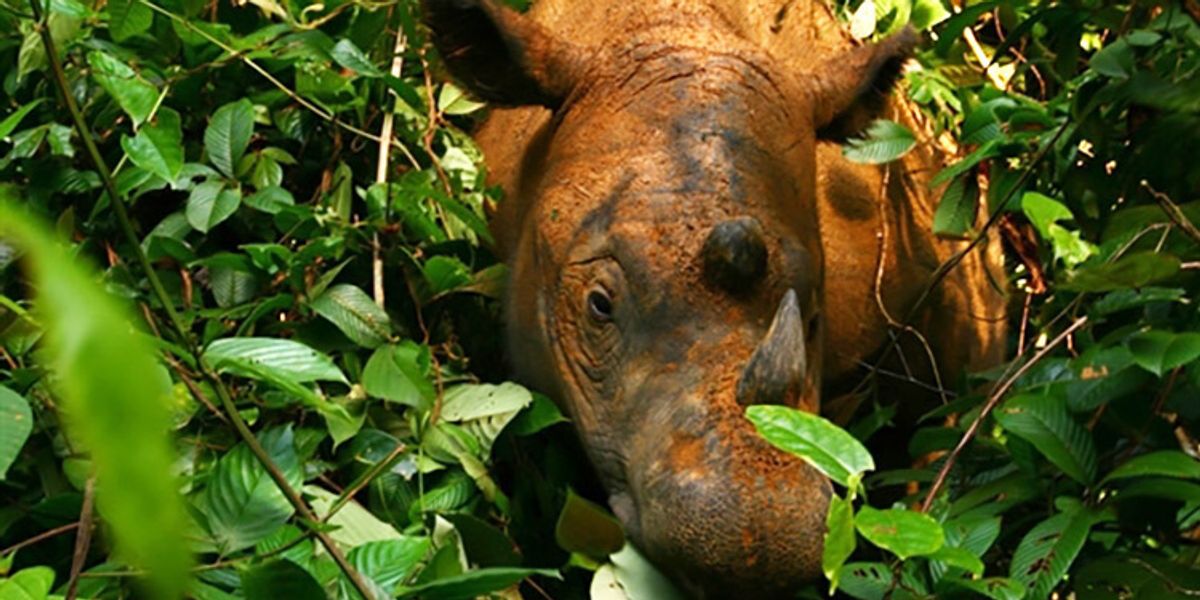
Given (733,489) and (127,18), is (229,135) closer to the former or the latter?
(127,18)

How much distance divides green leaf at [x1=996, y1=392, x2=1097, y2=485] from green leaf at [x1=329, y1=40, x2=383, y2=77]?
5.22 feet

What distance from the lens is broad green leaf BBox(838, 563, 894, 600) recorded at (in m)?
2.43

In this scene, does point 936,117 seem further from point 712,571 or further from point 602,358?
point 712,571

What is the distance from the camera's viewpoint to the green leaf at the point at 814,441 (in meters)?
1.93

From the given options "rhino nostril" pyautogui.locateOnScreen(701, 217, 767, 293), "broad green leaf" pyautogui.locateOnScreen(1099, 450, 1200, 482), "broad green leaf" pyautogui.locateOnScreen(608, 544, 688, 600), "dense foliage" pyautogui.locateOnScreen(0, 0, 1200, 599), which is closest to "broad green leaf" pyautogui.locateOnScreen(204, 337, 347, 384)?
"dense foliage" pyautogui.locateOnScreen(0, 0, 1200, 599)

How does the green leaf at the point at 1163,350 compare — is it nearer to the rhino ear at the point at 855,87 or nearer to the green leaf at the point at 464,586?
the green leaf at the point at 464,586

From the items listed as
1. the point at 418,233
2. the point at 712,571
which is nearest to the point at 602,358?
the point at 418,233

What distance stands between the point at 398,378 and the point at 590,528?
0.53 metres

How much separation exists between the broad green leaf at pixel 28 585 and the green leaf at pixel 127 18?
1.61 m

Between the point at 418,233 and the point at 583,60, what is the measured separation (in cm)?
59

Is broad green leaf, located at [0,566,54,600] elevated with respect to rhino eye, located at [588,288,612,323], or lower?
elevated

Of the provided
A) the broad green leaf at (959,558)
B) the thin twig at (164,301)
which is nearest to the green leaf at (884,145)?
the broad green leaf at (959,558)

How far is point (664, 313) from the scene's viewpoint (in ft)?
10.2

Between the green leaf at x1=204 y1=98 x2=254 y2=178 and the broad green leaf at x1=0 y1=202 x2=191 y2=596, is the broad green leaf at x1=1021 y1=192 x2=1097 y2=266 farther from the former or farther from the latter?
the broad green leaf at x1=0 y1=202 x2=191 y2=596
